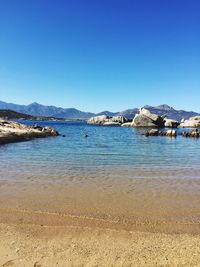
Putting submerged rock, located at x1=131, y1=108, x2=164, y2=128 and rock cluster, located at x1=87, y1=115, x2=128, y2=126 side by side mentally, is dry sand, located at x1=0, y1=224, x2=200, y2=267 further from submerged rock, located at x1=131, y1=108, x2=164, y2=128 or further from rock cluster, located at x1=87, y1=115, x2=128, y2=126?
rock cluster, located at x1=87, y1=115, x2=128, y2=126

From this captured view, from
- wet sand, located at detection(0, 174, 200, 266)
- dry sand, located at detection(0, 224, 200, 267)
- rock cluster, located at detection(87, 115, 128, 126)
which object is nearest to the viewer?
dry sand, located at detection(0, 224, 200, 267)

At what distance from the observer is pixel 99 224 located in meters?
8.93

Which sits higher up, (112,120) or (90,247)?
(112,120)

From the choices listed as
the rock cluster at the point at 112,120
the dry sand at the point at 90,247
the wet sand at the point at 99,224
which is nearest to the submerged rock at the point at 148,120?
the rock cluster at the point at 112,120

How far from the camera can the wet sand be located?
676cm

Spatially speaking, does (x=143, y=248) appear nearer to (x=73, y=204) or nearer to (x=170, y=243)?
(x=170, y=243)

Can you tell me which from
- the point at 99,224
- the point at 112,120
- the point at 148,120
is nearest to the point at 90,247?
the point at 99,224

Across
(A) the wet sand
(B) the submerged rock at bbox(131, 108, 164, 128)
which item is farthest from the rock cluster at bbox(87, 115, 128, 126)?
(A) the wet sand

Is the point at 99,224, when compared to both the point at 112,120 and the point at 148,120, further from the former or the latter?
the point at 112,120

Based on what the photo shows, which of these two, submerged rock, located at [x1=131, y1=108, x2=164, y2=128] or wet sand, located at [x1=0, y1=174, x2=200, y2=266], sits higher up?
submerged rock, located at [x1=131, y1=108, x2=164, y2=128]

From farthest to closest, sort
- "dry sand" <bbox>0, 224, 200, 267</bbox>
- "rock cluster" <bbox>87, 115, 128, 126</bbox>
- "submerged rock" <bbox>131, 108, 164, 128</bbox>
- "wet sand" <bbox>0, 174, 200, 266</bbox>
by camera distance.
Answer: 1. "rock cluster" <bbox>87, 115, 128, 126</bbox>
2. "submerged rock" <bbox>131, 108, 164, 128</bbox>
3. "wet sand" <bbox>0, 174, 200, 266</bbox>
4. "dry sand" <bbox>0, 224, 200, 267</bbox>

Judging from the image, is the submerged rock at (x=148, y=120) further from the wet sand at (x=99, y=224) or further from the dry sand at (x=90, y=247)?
the dry sand at (x=90, y=247)

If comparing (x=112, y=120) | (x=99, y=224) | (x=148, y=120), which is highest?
(x=148, y=120)

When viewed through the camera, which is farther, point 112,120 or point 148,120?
point 112,120
